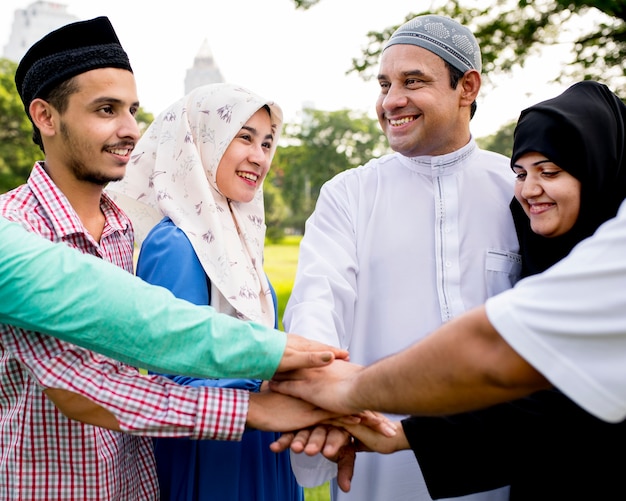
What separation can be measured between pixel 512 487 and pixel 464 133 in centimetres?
156

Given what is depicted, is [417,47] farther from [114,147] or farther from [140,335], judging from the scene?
[140,335]

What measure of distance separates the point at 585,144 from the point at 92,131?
5.33 ft

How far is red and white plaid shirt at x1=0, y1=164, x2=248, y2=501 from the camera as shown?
1797mm

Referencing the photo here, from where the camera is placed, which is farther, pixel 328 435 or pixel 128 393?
pixel 328 435

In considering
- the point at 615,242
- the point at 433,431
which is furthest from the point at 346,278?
the point at 615,242

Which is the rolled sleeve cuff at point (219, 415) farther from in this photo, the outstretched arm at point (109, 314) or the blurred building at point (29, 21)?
the blurred building at point (29, 21)

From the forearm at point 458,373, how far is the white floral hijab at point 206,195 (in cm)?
97

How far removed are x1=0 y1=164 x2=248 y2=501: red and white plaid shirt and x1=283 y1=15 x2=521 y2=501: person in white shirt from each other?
0.60 meters


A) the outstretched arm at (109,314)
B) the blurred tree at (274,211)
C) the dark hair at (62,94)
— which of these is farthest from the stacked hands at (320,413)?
the blurred tree at (274,211)

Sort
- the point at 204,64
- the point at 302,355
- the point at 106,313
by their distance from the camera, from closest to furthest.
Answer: the point at 106,313 → the point at 302,355 → the point at 204,64

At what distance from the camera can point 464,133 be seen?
2930mm

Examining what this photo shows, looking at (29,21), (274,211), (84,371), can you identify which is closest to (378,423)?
(84,371)

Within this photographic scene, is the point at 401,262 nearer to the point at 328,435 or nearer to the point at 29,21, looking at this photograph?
the point at 328,435

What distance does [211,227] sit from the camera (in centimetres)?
254
